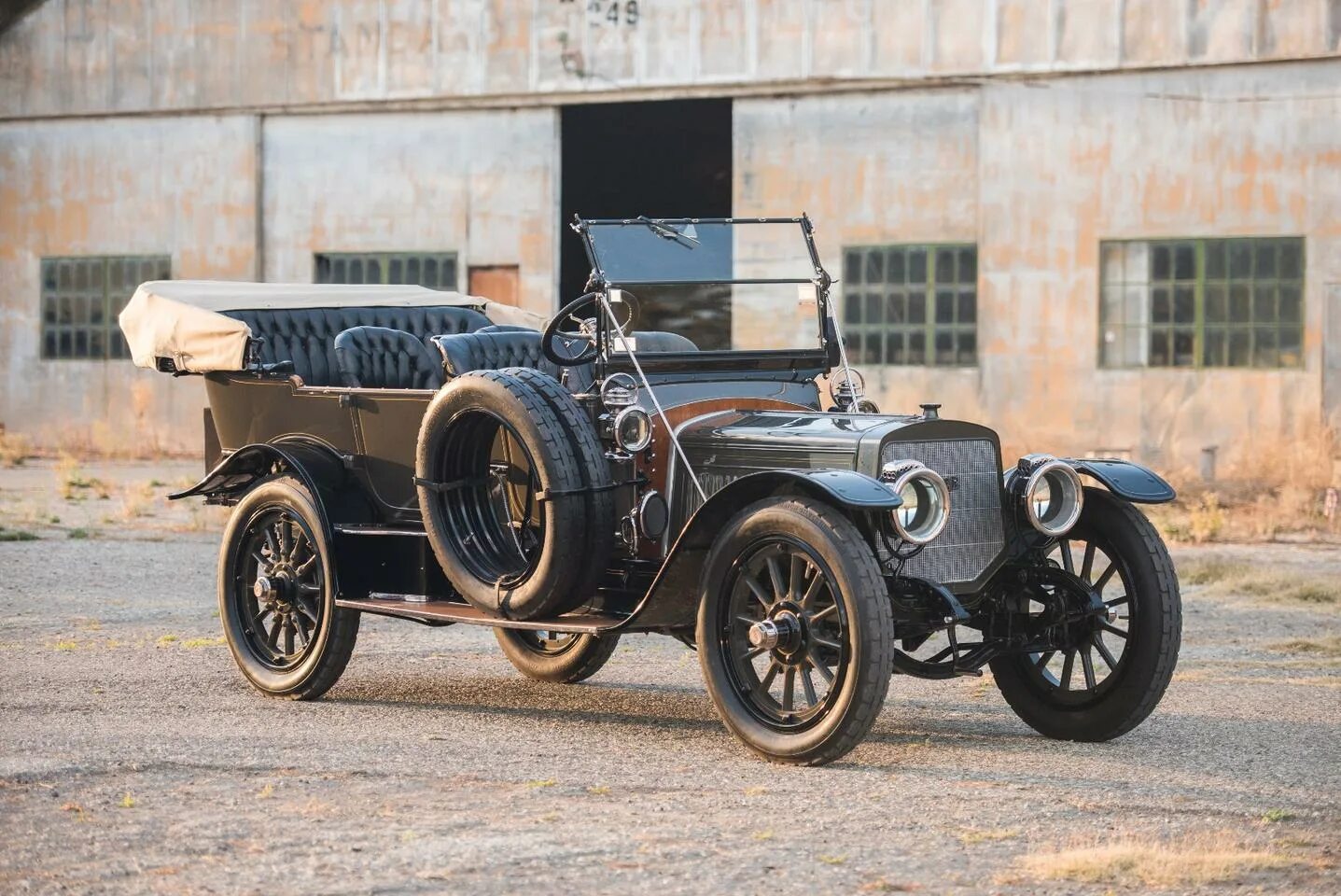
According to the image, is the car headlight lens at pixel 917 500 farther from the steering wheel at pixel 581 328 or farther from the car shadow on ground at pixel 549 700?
the steering wheel at pixel 581 328

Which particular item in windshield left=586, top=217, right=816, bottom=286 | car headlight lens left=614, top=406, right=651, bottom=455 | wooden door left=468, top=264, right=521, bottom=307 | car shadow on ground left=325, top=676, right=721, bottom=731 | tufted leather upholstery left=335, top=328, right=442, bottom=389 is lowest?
car shadow on ground left=325, top=676, right=721, bottom=731

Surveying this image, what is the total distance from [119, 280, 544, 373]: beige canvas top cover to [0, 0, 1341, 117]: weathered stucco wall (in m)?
10.2

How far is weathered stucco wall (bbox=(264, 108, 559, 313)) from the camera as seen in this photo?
2180cm

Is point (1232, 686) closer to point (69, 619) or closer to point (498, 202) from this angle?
point (69, 619)

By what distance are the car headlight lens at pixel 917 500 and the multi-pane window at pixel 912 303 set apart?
13.2 m

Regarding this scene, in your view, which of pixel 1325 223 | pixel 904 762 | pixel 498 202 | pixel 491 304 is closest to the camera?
pixel 904 762

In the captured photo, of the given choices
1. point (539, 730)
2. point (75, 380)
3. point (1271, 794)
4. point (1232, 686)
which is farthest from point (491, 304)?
point (75, 380)

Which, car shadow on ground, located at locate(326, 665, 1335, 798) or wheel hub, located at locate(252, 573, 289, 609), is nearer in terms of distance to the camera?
car shadow on ground, located at locate(326, 665, 1335, 798)

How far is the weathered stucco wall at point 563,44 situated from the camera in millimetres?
18953

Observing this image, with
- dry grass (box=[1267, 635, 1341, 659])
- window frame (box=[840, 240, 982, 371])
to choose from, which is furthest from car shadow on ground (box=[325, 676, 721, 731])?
window frame (box=[840, 240, 982, 371])

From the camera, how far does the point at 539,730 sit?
759 cm

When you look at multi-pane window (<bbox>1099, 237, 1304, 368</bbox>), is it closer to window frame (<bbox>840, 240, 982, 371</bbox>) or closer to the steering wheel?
window frame (<bbox>840, 240, 982, 371</bbox>)

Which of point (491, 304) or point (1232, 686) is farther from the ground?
point (491, 304)

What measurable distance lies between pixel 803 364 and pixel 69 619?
4584mm
